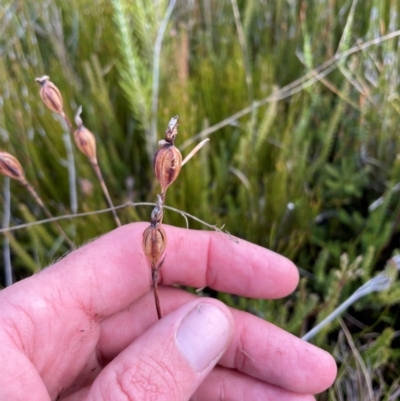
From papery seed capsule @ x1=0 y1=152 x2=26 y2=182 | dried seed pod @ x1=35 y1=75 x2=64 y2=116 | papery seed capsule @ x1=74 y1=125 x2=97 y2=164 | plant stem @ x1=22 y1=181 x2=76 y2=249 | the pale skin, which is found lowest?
the pale skin

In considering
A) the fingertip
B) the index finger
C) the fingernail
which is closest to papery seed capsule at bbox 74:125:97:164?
the index finger

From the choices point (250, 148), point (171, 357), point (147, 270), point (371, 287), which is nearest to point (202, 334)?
point (171, 357)

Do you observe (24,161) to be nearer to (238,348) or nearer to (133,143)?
(133,143)

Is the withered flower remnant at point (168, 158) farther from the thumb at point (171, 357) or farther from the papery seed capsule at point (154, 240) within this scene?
the thumb at point (171, 357)

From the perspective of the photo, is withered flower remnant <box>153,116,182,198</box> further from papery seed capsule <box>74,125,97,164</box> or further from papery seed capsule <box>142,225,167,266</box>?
papery seed capsule <box>74,125,97,164</box>

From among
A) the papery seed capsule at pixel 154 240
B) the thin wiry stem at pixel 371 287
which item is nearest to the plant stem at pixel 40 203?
the papery seed capsule at pixel 154 240

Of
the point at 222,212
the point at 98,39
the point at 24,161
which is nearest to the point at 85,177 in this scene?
the point at 24,161

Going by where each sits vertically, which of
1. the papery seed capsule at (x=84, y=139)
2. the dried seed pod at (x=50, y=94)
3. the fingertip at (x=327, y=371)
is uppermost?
the dried seed pod at (x=50, y=94)

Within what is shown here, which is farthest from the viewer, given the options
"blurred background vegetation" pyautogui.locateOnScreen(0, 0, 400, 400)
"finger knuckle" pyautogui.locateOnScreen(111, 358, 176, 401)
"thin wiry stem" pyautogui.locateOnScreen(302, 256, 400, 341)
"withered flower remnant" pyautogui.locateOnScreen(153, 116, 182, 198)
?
"blurred background vegetation" pyautogui.locateOnScreen(0, 0, 400, 400)
